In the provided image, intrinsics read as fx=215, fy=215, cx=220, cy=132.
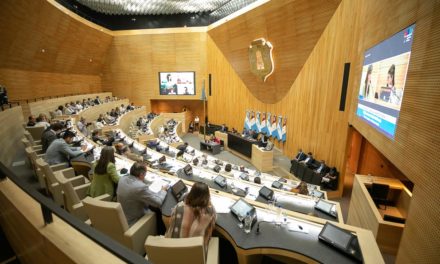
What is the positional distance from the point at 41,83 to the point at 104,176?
439 inches

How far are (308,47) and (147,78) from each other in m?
11.5

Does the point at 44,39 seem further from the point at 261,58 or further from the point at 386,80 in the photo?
the point at 386,80

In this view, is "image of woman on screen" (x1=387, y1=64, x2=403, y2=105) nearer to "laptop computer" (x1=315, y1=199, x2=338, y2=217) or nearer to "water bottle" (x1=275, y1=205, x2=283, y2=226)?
"laptop computer" (x1=315, y1=199, x2=338, y2=217)

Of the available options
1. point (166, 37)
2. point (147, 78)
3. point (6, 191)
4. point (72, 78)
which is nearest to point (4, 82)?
point (72, 78)

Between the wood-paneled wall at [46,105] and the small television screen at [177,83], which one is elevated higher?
the small television screen at [177,83]

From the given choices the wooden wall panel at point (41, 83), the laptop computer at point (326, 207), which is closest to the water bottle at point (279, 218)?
the laptop computer at point (326, 207)

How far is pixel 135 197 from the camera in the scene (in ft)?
8.04

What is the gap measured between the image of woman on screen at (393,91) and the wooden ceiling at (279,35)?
4.31 meters

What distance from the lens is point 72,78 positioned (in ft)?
43.3

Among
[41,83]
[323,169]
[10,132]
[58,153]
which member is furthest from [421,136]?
[41,83]

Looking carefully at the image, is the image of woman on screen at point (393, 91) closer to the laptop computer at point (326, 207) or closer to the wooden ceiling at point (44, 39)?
the laptop computer at point (326, 207)

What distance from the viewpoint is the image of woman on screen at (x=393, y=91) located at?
2.98m

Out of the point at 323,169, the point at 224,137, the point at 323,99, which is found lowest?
the point at 224,137

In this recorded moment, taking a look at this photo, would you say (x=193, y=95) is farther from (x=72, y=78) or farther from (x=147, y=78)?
(x=72, y=78)
